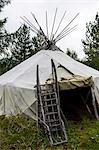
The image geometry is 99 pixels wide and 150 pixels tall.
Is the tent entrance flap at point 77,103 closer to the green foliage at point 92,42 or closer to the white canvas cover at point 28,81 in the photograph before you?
the white canvas cover at point 28,81

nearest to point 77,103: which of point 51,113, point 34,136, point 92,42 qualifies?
point 51,113

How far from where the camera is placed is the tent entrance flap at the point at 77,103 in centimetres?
1209

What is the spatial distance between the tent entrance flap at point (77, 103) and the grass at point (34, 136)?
1.14 meters

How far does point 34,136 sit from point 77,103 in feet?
13.8

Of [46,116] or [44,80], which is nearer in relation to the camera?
[46,116]

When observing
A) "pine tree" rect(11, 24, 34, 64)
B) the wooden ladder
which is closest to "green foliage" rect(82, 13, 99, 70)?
"pine tree" rect(11, 24, 34, 64)

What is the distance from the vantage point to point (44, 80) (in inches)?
474

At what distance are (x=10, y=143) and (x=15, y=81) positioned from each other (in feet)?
11.8

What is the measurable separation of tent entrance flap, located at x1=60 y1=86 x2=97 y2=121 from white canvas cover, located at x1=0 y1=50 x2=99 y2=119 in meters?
0.47

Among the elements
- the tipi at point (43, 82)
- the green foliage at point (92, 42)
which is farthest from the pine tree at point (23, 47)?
the tipi at point (43, 82)

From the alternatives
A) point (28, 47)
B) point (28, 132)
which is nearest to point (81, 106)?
point (28, 132)

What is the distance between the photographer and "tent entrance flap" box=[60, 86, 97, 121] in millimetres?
12086

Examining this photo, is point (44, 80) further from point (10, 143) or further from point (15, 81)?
point (10, 143)

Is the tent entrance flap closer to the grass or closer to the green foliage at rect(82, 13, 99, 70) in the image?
the grass
